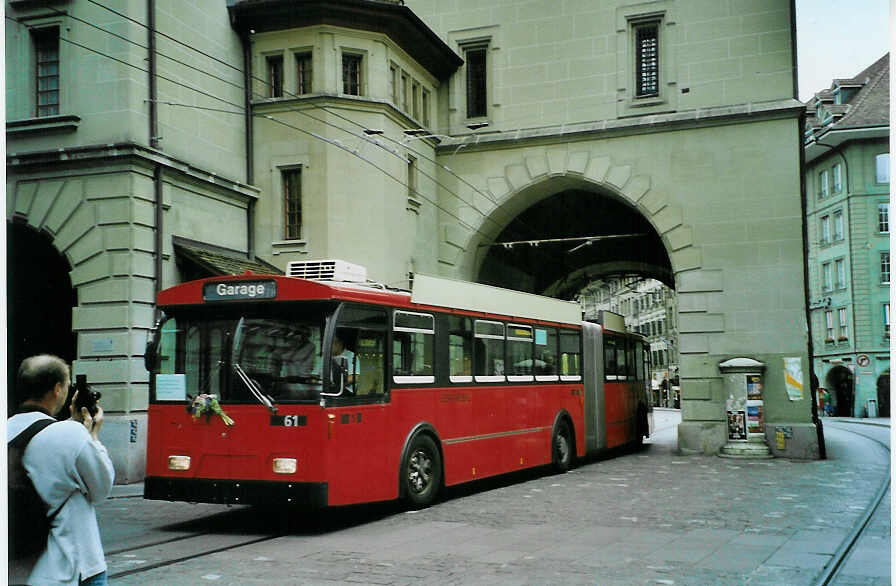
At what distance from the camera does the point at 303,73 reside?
21969mm

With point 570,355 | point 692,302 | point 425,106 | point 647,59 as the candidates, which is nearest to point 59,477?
point 570,355

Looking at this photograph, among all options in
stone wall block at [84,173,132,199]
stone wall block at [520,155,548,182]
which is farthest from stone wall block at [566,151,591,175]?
stone wall block at [84,173,132,199]

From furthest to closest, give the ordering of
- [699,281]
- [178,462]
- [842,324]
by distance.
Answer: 1. [699,281]
2. [178,462]
3. [842,324]

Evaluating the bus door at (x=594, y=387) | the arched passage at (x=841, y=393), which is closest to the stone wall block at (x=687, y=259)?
the bus door at (x=594, y=387)

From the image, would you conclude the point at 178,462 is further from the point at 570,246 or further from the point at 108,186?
the point at 570,246

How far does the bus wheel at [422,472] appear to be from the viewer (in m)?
12.8

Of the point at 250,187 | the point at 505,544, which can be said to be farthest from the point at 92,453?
the point at 250,187

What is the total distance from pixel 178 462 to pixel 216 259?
8356mm

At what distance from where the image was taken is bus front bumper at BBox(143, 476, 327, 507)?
10828 millimetres

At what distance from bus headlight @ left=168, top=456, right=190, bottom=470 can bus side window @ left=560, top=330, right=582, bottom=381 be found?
8.64m

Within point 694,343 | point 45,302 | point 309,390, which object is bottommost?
point 309,390

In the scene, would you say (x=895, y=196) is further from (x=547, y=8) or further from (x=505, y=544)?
(x=547, y=8)

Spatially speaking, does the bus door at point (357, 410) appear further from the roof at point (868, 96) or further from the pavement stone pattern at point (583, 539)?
the roof at point (868, 96)

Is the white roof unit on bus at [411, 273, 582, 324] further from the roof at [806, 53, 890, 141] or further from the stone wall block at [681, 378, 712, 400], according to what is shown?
the roof at [806, 53, 890, 141]
